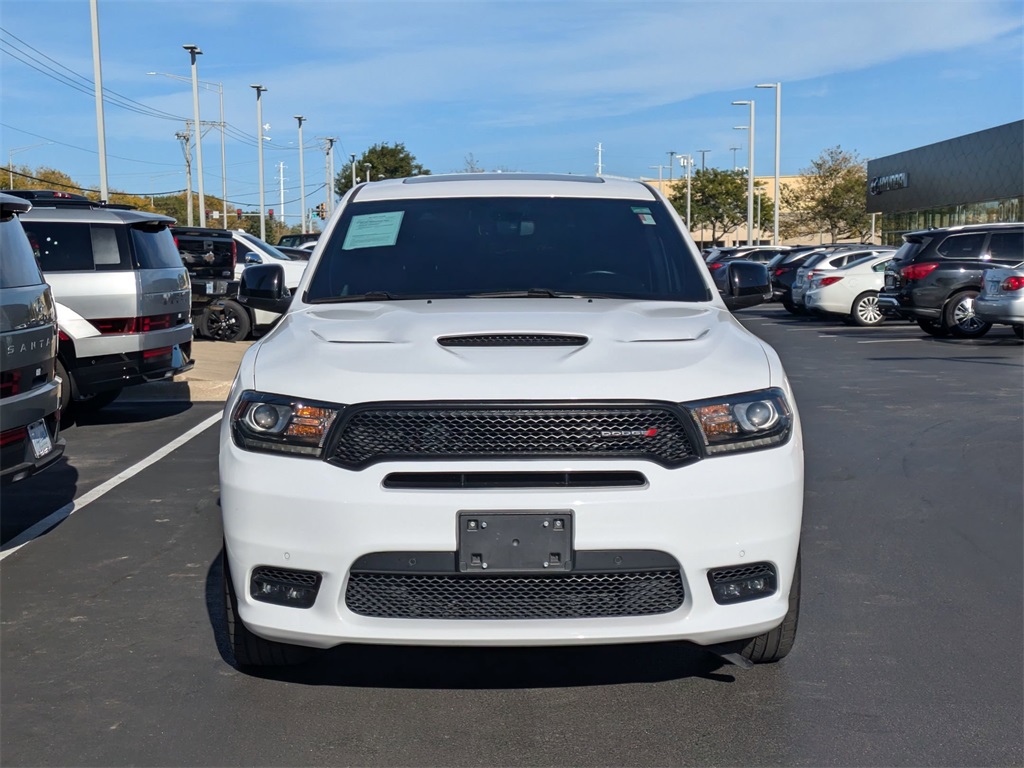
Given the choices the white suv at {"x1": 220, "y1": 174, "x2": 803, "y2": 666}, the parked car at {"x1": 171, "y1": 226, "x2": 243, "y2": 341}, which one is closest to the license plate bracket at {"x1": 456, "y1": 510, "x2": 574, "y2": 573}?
the white suv at {"x1": 220, "y1": 174, "x2": 803, "y2": 666}

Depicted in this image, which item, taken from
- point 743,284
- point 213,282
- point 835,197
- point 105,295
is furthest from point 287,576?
point 835,197

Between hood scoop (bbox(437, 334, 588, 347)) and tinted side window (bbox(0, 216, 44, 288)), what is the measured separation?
9.82 ft

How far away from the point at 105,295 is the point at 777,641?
24.4 ft

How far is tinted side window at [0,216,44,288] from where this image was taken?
19.3 feet

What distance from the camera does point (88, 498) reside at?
740cm

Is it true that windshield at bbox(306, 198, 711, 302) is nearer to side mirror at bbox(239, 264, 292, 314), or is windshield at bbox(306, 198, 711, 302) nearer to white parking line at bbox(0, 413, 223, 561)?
side mirror at bbox(239, 264, 292, 314)

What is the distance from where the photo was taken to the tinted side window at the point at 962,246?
19.6 m

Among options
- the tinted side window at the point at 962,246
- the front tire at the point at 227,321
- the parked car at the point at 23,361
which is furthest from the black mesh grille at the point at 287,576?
the tinted side window at the point at 962,246

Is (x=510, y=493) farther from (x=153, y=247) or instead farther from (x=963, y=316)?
(x=963, y=316)

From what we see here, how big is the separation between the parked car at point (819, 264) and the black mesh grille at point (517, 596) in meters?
22.0

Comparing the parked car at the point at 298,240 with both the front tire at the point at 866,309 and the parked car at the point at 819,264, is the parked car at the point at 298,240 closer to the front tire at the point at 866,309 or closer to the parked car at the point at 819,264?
the parked car at the point at 819,264

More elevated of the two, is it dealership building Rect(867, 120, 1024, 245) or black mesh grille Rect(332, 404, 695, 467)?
dealership building Rect(867, 120, 1024, 245)

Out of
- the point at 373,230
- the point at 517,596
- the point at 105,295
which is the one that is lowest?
the point at 517,596

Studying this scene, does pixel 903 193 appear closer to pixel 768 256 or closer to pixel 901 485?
pixel 768 256
